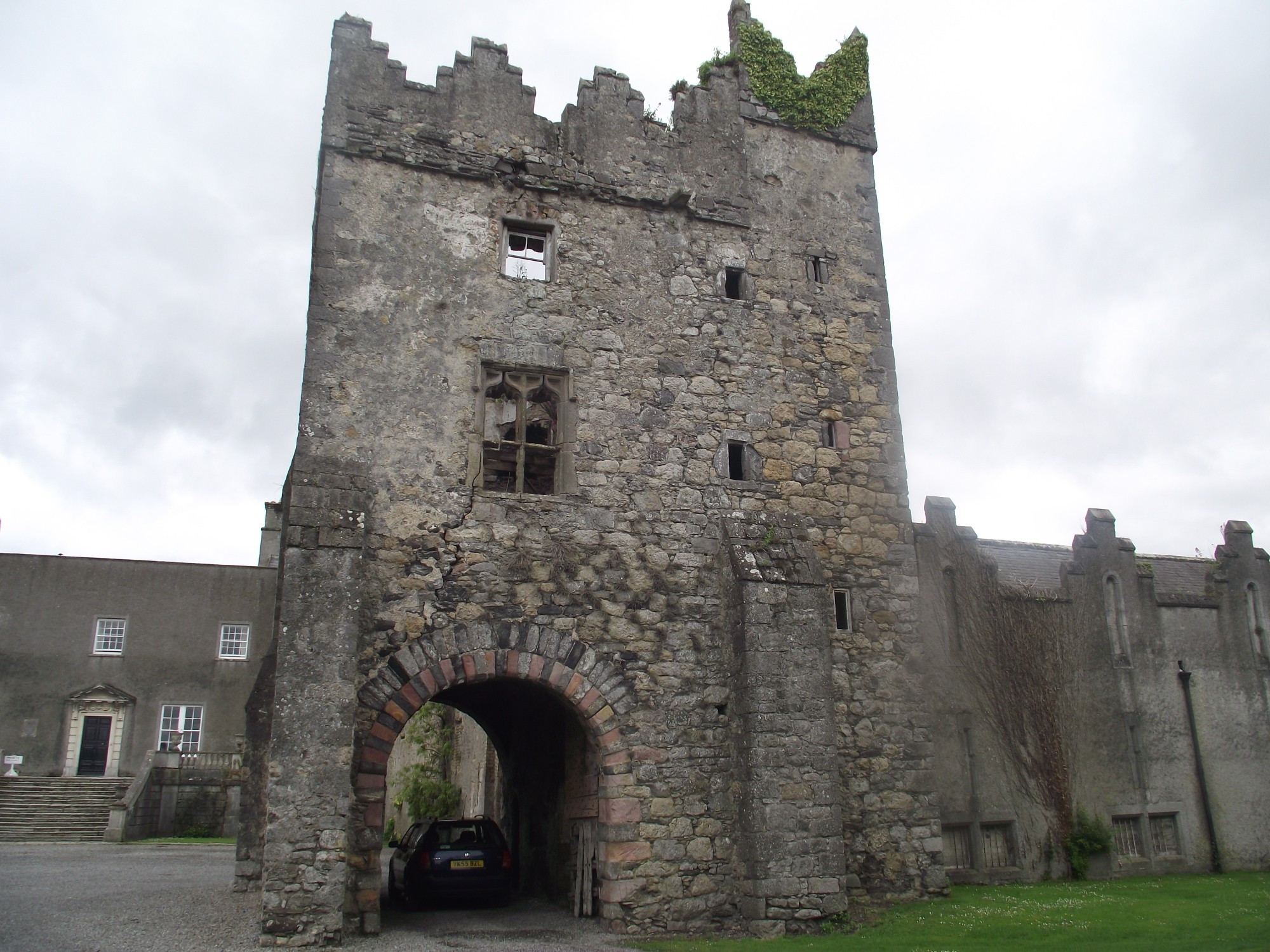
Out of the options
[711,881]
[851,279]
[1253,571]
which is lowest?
[711,881]

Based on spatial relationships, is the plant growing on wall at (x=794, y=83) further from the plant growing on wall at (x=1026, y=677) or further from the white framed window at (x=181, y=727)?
the white framed window at (x=181, y=727)

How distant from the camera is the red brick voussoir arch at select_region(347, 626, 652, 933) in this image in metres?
8.74

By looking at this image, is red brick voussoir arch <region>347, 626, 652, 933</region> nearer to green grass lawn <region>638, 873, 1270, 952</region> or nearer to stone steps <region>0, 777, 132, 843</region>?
green grass lawn <region>638, 873, 1270, 952</region>

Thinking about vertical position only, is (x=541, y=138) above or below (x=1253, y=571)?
above

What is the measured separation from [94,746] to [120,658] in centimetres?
248

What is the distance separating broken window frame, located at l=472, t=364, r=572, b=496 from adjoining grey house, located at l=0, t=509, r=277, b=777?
714 inches

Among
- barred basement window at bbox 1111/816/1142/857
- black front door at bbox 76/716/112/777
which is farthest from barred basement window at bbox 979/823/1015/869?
black front door at bbox 76/716/112/777

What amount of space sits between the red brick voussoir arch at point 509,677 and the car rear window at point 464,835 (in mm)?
2674

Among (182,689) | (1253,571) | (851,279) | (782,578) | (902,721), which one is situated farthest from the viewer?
(182,689)

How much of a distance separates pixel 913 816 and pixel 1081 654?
4.95 metres

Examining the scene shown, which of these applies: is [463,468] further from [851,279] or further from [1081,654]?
[1081,654]

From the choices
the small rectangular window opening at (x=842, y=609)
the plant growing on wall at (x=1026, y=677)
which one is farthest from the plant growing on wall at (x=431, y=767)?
the small rectangular window opening at (x=842, y=609)

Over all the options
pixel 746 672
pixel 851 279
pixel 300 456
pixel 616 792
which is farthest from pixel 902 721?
pixel 300 456

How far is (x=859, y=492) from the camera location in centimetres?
1148
